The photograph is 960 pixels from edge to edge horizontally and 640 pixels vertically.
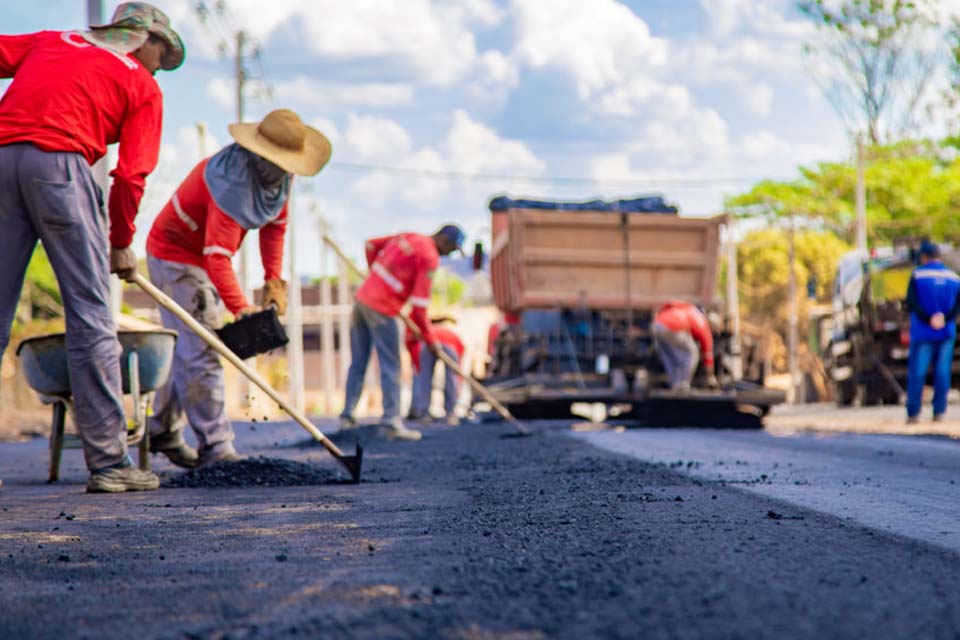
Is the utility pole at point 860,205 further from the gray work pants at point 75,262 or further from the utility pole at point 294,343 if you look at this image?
the gray work pants at point 75,262

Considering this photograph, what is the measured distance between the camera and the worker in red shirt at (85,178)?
5.86 meters

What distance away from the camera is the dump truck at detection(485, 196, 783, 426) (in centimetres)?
1475

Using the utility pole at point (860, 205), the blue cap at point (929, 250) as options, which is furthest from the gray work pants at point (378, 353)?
the utility pole at point (860, 205)

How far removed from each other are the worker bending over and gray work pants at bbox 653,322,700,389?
219 centimetres

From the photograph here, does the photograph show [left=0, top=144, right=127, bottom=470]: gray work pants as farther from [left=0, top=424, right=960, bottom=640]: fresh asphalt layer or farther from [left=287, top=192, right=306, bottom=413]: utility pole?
[left=287, top=192, right=306, bottom=413]: utility pole

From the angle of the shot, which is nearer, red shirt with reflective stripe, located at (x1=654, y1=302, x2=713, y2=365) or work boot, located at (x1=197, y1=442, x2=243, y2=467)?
work boot, located at (x1=197, y1=442, x2=243, y2=467)

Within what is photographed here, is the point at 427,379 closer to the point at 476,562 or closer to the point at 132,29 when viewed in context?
the point at 132,29

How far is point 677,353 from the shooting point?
14.3 m

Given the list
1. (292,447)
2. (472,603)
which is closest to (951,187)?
(292,447)

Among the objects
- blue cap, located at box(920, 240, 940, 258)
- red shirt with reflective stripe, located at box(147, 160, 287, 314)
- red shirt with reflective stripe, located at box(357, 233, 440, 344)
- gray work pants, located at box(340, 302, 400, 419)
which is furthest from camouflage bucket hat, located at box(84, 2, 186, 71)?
blue cap, located at box(920, 240, 940, 258)

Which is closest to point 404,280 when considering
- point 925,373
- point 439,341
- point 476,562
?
point 925,373

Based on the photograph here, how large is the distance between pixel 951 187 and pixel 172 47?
39586mm

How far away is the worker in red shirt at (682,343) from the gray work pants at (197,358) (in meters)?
7.50

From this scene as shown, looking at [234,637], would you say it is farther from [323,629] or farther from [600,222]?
[600,222]
